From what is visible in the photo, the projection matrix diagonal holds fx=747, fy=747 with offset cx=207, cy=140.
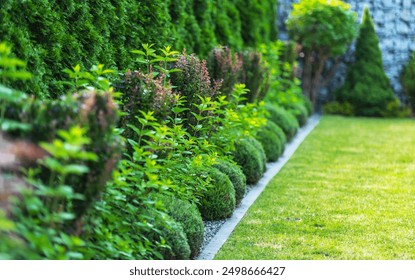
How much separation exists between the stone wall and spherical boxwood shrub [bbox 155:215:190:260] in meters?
12.9

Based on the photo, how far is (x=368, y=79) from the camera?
16703 millimetres

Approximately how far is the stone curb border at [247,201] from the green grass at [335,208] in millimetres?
72

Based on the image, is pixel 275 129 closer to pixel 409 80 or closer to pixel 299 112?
pixel 299 112

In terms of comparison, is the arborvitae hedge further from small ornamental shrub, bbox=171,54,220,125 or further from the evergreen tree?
the evergreen tree

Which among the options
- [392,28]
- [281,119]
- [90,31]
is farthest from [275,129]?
[392,28]

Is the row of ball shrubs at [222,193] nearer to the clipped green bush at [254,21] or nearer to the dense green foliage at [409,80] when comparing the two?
the clipped green bush at [254,21]

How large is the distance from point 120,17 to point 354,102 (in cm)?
1083

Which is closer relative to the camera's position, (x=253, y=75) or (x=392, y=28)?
(x=253, y=75)

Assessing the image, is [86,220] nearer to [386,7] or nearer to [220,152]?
[220,152]

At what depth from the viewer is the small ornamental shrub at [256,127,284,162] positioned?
977 cm

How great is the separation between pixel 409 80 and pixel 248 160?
9.89 metres

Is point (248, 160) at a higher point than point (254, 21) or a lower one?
lower

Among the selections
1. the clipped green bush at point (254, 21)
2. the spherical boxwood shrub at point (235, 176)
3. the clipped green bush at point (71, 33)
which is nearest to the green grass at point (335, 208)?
the spherical boxwood shrub at point (235, 176)

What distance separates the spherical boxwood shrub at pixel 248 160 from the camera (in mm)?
8000
